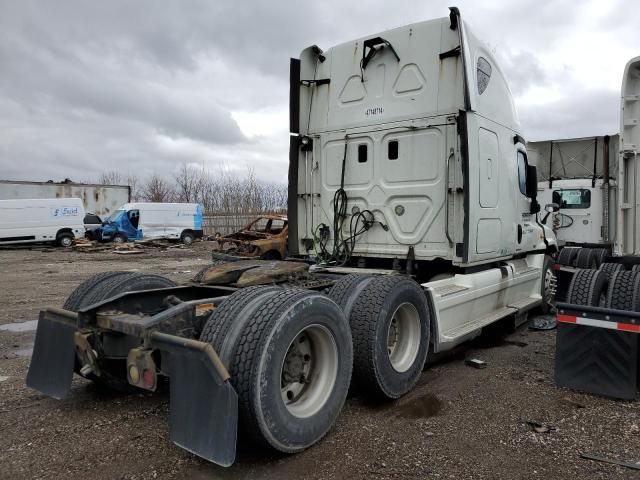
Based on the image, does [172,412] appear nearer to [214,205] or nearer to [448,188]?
[448,188]

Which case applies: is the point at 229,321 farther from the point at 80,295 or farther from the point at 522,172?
the point at 522,172

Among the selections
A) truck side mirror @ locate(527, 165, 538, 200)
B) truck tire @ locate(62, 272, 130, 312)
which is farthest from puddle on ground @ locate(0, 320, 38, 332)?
truck side mirror @ locate(527, 165, 538, 200)

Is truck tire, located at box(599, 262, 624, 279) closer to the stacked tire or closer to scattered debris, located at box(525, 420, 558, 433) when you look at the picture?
scattered debris, located at box(525, 420, 558, 433)

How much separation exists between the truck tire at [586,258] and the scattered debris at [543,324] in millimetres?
2033

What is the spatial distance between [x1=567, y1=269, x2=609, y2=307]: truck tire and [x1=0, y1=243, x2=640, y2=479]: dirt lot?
0.79m

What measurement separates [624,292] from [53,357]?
532cm

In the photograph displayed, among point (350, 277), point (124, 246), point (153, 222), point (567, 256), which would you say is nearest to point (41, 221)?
point (124, 246)

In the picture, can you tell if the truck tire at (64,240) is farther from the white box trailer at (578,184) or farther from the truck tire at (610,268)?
the truck tire at (610,268)

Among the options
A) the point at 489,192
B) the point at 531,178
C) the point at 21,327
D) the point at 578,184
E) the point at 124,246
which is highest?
the point at 578,184

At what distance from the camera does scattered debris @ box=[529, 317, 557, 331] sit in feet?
23.1

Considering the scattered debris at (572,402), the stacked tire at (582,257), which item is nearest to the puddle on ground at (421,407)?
the scattered debris at (572,402)

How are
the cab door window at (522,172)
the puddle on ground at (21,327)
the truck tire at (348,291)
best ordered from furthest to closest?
the puddle on ground at (21,327)
the cab door window at (522,172)
the truck tire at (348,291)

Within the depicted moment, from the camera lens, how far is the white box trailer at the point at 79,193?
2941cm

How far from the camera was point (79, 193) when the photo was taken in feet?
102
